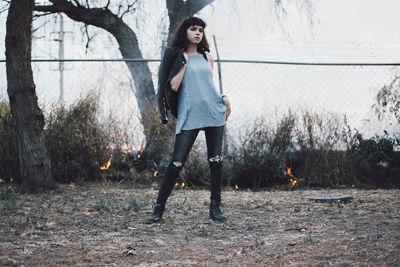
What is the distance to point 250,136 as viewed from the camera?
6.23 meters

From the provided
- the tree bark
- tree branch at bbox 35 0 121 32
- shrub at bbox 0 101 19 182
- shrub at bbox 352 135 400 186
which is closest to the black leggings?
shrub at bbox 352 135 400 186

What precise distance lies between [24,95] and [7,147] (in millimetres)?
1477

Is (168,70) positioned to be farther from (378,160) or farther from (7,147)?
(378,160)

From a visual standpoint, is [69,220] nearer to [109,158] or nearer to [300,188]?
[109,158]

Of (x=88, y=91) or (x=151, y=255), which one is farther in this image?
(x=88, y=91)

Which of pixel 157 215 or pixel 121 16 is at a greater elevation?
pixel 121 16

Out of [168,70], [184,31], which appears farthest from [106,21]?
[168,70]

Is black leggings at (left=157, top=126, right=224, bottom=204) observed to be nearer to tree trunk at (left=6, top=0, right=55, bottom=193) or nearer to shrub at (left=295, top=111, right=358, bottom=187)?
tree trunk at (left=6, top=0, right=55, bottom=193)

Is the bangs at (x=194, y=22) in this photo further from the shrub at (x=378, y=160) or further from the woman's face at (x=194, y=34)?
the shrub at (x=378, y=160)

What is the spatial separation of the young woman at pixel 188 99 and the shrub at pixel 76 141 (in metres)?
3.21

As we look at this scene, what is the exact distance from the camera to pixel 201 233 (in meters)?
3.11

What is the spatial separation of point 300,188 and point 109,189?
290 cm

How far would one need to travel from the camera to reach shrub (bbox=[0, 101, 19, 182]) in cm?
616

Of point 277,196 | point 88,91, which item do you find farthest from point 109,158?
point 277,196
